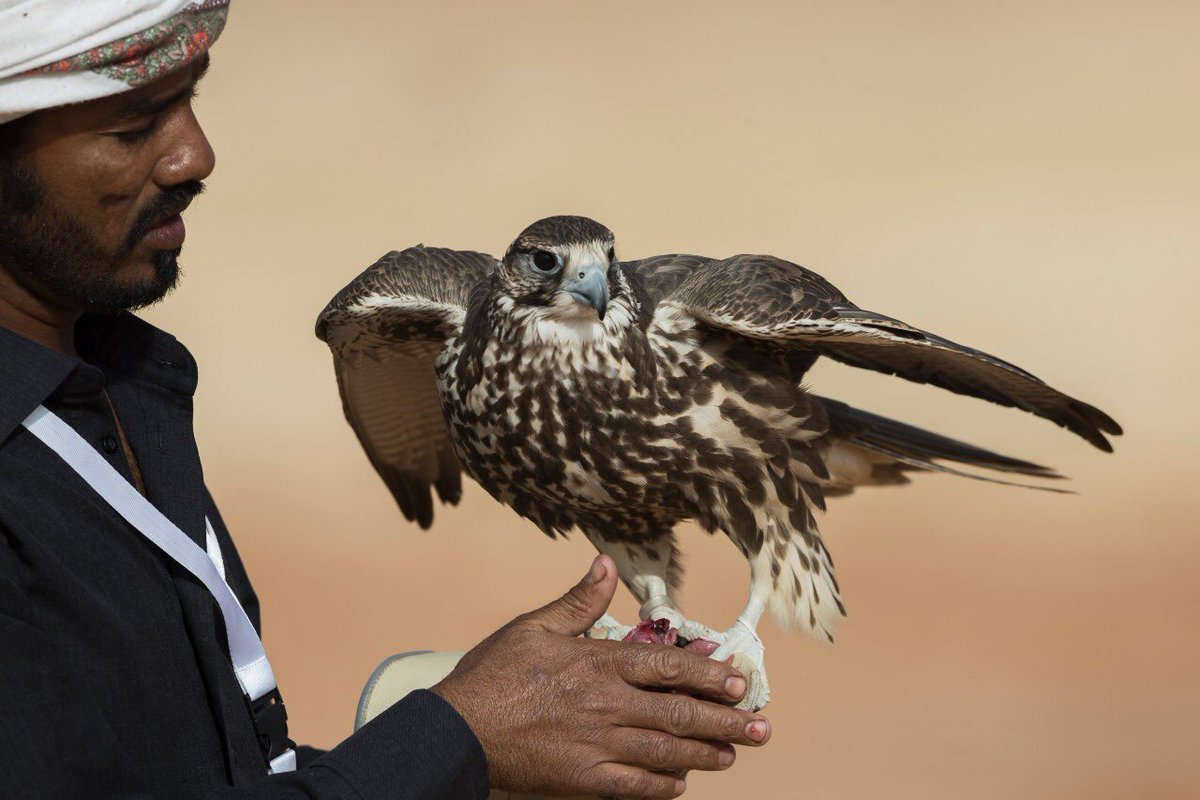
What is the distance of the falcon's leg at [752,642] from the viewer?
2.57 m

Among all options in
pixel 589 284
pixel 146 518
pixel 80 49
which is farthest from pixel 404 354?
pixel 80 49

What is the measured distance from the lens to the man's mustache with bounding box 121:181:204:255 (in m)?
1.94

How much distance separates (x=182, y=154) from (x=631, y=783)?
1097mm

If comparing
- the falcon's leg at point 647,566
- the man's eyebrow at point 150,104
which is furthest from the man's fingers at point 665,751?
the man's eyebrow at point 150,104

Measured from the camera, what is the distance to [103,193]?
1.88m

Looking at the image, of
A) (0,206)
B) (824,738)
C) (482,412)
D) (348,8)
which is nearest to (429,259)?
(482,412)

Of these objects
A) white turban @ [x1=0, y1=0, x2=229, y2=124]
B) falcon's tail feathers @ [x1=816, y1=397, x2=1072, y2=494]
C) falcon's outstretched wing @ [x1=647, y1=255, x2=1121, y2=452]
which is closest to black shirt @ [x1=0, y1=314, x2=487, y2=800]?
white turban @ [x1=0, y1=0, x2=229, y2=124]

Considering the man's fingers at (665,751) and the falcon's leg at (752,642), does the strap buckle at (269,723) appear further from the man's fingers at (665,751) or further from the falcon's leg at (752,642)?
the falcon's leg at (752,642)

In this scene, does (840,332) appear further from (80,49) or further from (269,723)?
(80,49)

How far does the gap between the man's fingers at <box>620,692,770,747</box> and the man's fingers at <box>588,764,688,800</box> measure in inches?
2.6

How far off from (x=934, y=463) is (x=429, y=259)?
53.0 inches

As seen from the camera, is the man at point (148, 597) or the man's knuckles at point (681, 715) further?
the man's knuckles at point (681, 715)

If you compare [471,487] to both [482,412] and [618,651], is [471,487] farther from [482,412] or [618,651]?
[618,651]

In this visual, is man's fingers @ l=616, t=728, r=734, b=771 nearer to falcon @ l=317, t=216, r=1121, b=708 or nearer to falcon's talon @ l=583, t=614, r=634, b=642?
falcon @ l=317, t=216, r=1121, b=708
